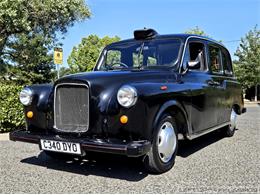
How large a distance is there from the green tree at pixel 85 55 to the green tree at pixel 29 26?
20799mm

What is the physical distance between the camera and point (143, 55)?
17.9 ft

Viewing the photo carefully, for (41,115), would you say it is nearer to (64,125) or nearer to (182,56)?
(64,125)

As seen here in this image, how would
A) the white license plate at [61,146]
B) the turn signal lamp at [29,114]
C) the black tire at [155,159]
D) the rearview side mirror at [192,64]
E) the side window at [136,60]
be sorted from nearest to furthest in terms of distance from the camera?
1. the white license plate at [61,146]
2. the black tire at [155,159]
3. the turn signal lamp at [29,114]
4. the rearview side mirror at [192,64]
5. the side window at [136,60]

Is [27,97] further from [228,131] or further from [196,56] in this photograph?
[228,131]

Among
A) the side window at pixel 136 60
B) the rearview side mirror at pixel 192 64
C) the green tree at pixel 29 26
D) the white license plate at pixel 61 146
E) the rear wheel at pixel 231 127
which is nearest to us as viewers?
the white license plate at pixel 61 146

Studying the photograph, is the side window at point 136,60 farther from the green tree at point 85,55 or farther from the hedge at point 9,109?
the green tree at point 85,55

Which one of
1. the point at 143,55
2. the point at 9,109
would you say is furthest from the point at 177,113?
the point at 9,109

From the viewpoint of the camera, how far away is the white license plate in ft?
13.2

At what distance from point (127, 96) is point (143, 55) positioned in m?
1.70

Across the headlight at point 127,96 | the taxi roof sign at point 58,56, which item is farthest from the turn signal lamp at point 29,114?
the taxi roof sign at point 58,56

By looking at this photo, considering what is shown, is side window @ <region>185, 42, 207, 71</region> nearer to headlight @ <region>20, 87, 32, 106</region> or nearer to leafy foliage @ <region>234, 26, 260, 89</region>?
headlight @ <region>20, 87, 32, 106</region>

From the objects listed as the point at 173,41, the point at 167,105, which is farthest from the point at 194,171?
the point at 173,41

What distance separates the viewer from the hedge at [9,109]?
311 inches

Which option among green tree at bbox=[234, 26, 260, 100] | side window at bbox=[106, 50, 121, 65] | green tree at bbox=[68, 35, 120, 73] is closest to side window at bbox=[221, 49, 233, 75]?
side window at bbox=[106, 50, 121, 65]
